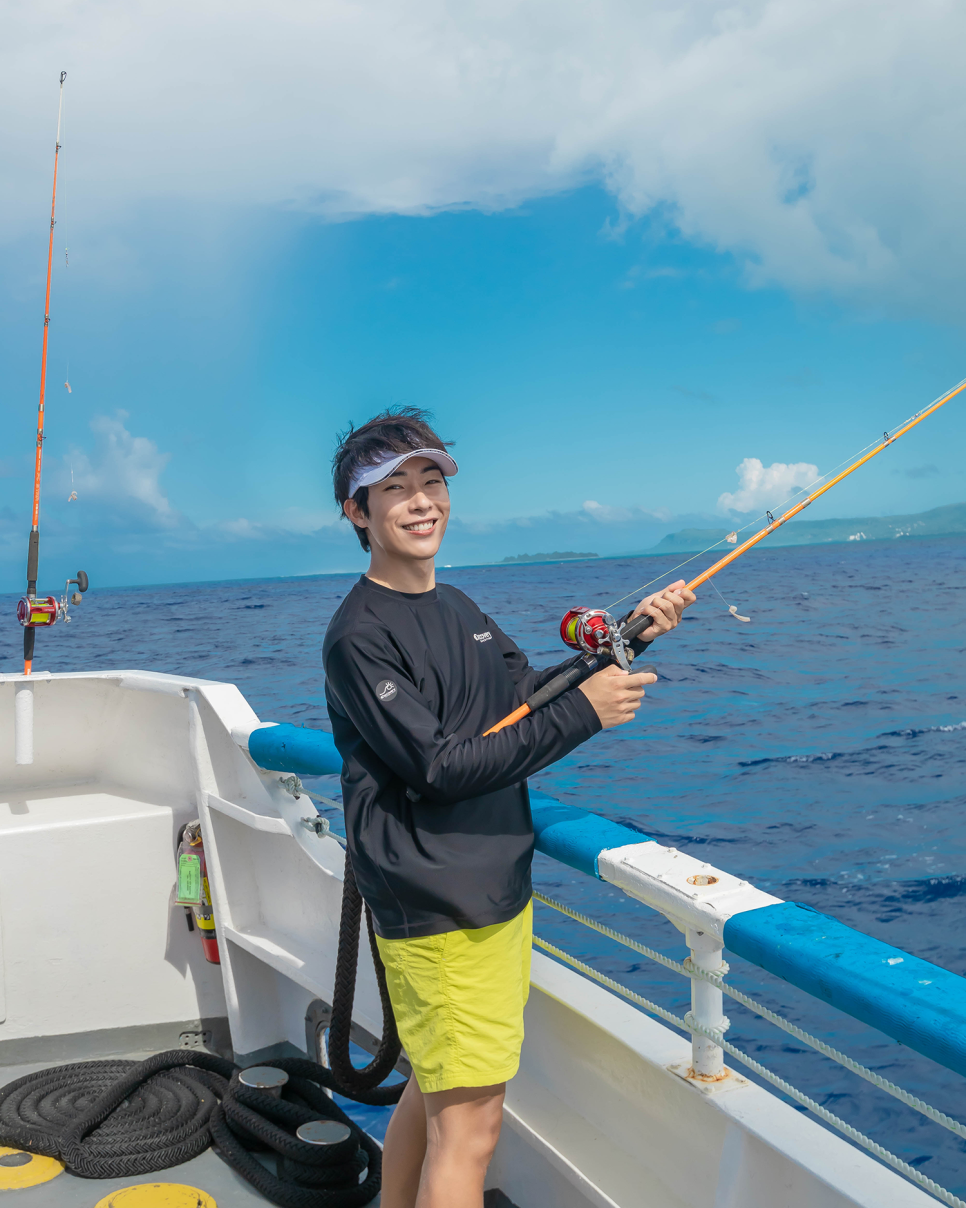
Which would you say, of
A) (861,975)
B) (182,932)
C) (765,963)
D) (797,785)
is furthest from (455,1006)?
(797,785)

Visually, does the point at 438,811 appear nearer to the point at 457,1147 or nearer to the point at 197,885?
the point at 457,1147

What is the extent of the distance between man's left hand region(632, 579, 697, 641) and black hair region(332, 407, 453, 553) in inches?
17.1

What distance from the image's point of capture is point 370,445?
1752mm

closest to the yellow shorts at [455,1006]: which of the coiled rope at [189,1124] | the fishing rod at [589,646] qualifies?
the fishing rod at [589,646]

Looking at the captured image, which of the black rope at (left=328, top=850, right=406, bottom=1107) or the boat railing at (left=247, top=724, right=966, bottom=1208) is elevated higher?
the boat railing at (left=247, top=724, right=966, bottom=1208)

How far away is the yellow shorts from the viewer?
154 cm

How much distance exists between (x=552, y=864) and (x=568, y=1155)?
5423 millimetres

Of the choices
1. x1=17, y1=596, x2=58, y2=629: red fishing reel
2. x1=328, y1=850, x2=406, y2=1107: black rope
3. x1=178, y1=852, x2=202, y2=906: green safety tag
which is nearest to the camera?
x1=328, y1=850, x2=406, y2=1107: black rope

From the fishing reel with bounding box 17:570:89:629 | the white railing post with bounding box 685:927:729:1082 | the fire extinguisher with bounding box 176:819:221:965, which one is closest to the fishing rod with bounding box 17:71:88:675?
the fishing reel with bounding box 17:570:89:629

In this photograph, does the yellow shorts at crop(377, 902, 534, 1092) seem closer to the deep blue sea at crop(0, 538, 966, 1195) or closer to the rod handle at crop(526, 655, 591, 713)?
the rod handle at crop(526, 655, 591, 713)

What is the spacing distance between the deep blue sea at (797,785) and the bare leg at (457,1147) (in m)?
2.96

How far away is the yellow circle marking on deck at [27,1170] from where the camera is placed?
239 cm

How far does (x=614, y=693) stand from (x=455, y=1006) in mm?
554

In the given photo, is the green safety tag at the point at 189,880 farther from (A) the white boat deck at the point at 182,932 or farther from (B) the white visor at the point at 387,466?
(B) the white visor at the point at 387,466
